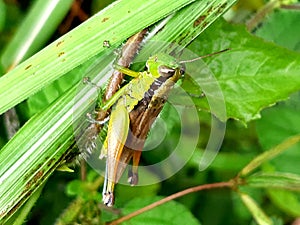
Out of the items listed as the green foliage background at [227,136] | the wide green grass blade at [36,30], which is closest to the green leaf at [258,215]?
the green foliage background at [227,136]

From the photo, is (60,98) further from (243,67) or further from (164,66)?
(243,67)

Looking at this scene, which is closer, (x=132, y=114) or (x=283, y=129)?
(x=132, y=114)

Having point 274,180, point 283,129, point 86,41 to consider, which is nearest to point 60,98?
point 86,41

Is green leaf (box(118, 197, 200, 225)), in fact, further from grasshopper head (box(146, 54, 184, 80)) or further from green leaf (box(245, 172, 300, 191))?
grasshopper head (box(146, 54, 184, 80))

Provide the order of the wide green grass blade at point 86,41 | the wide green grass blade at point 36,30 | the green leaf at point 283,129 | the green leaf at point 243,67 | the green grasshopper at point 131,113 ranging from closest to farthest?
the wide green grass blade at point 86,41, the green grasshopper at point 131,113, the green leaf at point 243,67, the wide green grass blade at point 36,30, the green leaf at point 283,129

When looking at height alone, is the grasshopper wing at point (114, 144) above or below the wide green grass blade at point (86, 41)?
below

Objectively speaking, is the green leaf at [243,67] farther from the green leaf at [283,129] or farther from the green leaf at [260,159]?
the green leaf at [283,129]

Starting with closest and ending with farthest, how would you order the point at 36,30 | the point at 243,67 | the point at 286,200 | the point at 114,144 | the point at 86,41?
the point at 86,41 → the point at 114,144 → the point at 243,67 → the point at 36,30 → the point at 286,200

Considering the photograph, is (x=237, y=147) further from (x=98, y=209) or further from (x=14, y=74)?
(x=14, y=74)

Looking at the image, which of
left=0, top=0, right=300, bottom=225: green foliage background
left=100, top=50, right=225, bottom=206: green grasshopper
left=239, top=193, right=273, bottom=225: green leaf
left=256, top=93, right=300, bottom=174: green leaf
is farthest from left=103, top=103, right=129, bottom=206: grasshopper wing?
left=256, top=93, right=300, bottom=174: green leaf
